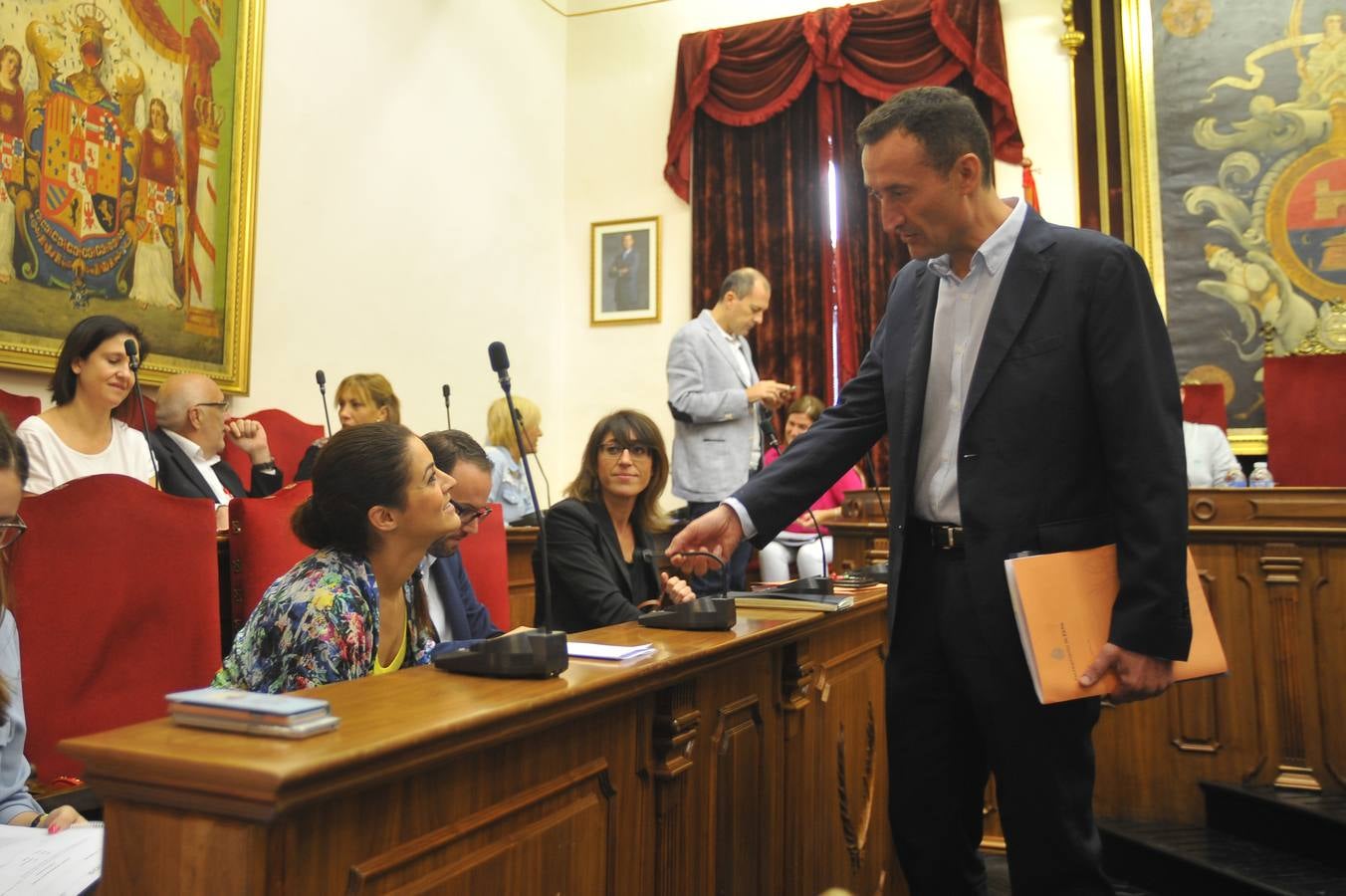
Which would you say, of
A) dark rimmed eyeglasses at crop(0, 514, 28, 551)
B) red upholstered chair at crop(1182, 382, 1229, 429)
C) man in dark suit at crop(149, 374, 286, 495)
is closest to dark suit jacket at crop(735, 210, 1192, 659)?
dark rimmed eyeglasses at crop(0, 514, 28, 551)

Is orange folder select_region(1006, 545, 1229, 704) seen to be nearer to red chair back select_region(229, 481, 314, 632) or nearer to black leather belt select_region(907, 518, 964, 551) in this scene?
black leather belt select_region(907, 518, 964, 551)

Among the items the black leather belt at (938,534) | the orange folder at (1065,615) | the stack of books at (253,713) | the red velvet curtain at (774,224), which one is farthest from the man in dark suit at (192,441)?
the red velvet curtain at (774,224)

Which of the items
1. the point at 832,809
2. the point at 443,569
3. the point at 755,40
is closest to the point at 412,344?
the point at 755,40

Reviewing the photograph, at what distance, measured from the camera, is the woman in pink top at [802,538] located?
5.02 metres

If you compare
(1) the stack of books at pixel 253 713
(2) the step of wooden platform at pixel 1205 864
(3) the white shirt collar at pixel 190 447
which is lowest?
(2) the step of wooden platform at pixel 1205 864

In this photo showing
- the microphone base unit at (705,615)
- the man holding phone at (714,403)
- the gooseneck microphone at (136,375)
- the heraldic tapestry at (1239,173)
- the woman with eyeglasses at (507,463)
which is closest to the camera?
the microphone base unit at (705,615)

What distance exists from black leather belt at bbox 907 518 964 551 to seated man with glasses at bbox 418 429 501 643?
92 cm

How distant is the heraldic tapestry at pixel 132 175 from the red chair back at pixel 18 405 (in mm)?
124

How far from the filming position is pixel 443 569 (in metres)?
2.33

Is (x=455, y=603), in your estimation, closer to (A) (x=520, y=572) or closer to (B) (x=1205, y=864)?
(A) (x=520, y=572)

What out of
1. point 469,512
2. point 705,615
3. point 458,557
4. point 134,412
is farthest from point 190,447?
point 705,615

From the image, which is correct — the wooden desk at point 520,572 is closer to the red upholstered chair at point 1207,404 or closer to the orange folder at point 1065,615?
the orange folder at point 1065,615

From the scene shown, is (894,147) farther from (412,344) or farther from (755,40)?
(755,40)

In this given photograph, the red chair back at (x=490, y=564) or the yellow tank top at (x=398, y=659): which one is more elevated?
the red chair back at (x=490, y=564)
